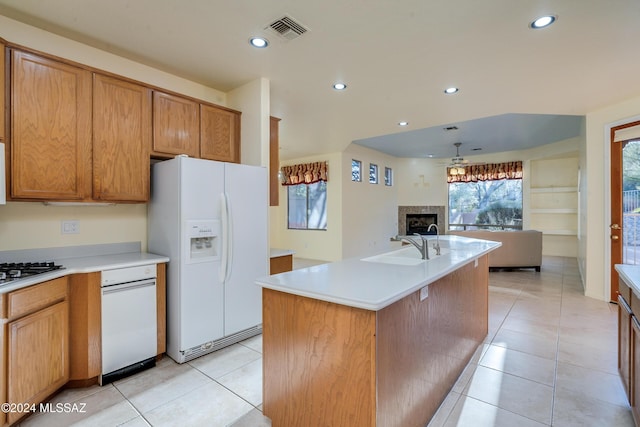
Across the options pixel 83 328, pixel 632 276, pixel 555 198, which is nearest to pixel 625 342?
pixel 632 276

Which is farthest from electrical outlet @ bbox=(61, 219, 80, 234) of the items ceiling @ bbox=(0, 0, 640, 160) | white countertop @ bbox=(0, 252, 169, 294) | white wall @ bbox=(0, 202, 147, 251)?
ceiling @ bbox=(0, 0, 640, 160)

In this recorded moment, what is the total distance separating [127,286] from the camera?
7.40ft

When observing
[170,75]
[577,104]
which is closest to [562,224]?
[577,104]

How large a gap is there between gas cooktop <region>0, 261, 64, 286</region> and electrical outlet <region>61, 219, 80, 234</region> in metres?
0.37

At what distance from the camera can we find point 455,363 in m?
2.16

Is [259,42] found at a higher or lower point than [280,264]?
higher

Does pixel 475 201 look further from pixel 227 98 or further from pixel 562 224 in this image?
pixel 227 98

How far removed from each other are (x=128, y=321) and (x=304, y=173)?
5.50 m

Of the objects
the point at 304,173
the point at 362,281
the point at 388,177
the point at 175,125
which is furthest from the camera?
the point at 388,177

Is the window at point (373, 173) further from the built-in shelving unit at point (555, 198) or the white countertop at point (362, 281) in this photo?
the white countertop at point (362, 281)

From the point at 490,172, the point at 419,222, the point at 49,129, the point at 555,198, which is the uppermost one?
the point at 490,172

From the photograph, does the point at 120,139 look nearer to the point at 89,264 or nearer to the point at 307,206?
the point at 89,264

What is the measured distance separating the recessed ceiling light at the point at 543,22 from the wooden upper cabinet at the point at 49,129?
3283 mm

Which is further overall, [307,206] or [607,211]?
[307,206]
